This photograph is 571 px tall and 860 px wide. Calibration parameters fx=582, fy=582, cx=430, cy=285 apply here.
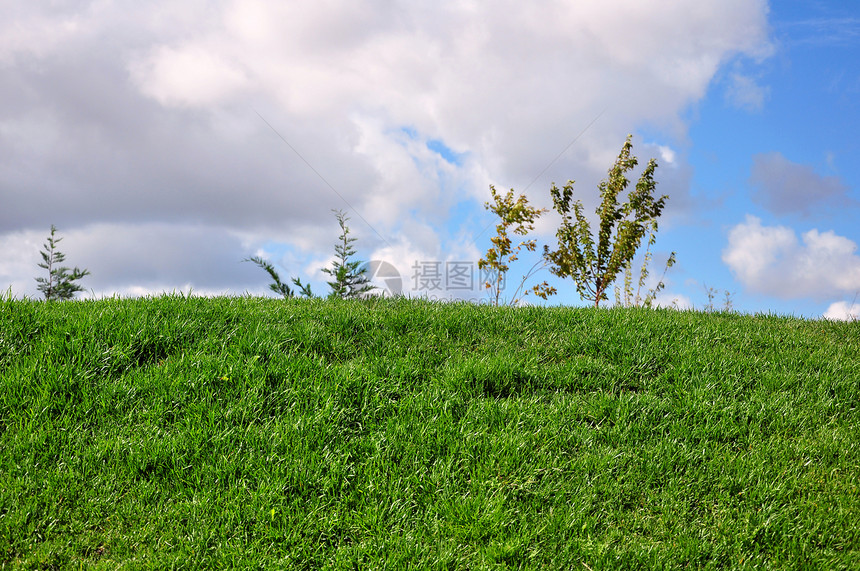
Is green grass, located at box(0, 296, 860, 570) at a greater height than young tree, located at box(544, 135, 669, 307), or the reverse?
young tree, located at box(544, 135, 669, 307)

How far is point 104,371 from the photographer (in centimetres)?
566

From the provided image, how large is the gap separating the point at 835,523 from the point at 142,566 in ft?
16.3

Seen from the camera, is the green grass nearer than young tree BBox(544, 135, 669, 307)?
Yes

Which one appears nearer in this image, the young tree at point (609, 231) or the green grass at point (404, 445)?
the green grass at point (404, 445)

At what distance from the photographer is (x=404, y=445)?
4797 mm

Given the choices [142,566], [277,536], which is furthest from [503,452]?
[142,566]

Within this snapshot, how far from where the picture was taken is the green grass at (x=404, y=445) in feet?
13.2

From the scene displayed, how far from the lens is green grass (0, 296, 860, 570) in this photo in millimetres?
4027

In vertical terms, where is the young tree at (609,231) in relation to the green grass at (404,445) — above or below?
above

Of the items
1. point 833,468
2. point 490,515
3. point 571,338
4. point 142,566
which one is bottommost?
point 142,566

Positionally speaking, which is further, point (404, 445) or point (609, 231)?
point (609, 231)

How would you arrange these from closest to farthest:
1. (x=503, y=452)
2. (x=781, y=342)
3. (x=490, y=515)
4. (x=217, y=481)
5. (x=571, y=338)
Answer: (x=490, y=515)
(x=217, y=481)
(x=503, y=452)
(x=571, y=338)
(x=781, y=342)

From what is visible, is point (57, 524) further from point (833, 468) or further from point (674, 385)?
point (833, 468)

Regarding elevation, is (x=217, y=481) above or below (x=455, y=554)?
above
